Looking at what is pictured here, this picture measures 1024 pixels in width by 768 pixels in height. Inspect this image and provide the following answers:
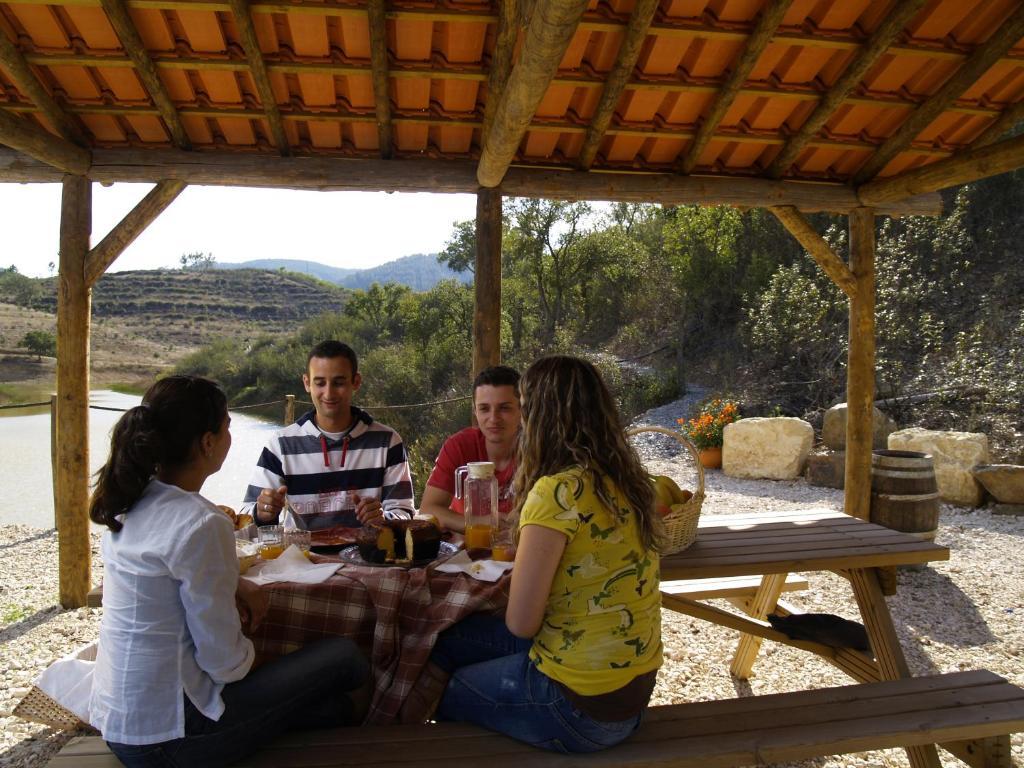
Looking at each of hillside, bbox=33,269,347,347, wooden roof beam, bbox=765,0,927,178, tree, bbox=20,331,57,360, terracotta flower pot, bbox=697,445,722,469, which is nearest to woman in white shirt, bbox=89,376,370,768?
wooden roof beam, bbox=765,0,927,178

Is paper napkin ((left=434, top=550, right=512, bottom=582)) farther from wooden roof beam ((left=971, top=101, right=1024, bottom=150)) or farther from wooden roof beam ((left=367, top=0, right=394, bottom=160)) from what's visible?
wooden roof beam ((left=971, top=101, right=1024, bottom=150))

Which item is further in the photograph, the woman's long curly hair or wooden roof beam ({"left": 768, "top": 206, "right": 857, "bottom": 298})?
wooden roof beam ({"left": 768, "top": 206, "right": 857, "bottom": 298})

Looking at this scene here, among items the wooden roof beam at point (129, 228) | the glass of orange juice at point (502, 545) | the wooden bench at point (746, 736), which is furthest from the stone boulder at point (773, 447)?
the glass of orange juice at point (502, 545)

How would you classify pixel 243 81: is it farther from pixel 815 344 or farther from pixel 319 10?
pixel 815 344

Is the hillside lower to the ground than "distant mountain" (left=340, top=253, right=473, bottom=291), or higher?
lower

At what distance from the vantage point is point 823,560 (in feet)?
8.54

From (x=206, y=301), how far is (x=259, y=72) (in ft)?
116

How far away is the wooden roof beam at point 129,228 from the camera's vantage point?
432cm

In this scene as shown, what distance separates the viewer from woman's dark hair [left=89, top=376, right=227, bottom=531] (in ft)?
5.11

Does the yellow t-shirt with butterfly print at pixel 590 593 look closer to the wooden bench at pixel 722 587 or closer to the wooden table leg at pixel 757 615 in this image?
the wooden bench at pixel 722 587

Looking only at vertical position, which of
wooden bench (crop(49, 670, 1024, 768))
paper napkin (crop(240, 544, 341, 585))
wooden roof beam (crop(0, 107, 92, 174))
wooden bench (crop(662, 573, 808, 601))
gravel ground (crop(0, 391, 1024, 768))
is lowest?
gravel ground (crop(0, 391, 1024, 768))

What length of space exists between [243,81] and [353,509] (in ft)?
7.93

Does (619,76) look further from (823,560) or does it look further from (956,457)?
(956,457)

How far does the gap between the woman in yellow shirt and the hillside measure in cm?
3080
